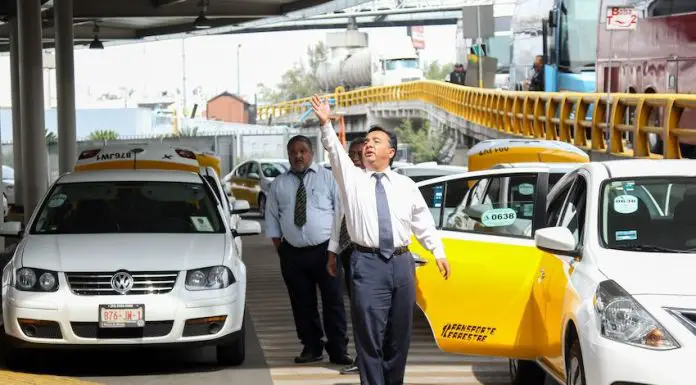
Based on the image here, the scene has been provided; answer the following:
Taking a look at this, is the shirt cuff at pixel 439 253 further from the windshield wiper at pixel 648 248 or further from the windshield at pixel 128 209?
the windshield at pixel 128 209

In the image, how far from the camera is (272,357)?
1155 cm

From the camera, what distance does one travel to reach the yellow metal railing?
18500mm

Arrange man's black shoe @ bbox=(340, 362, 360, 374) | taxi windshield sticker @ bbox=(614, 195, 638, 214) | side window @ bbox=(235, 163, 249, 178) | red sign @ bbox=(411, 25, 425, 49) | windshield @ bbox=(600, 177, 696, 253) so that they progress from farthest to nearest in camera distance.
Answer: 1. red sign @ bbox=(411, 25, 425, 49)
2. side window @ bbox=(235, 163, 249, 178)
3. man's black shoe @ bbox=(340, 362, 360, 374)
4. taxi windshield sticker @ bbox=(614, 195, 638, 214)
5. windshield @ bbox=(600, 177, 696, 253)

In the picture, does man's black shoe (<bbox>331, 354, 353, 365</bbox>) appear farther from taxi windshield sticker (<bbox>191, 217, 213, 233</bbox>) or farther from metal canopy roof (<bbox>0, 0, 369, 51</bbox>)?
metal canopy roof (<bbox>0, 0, 369, 51</bbox>)

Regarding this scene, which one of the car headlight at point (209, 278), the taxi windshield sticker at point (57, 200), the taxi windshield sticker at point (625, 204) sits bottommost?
the car headlight at point (209, 278)

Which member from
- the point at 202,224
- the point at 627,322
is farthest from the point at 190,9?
the point at 627,322

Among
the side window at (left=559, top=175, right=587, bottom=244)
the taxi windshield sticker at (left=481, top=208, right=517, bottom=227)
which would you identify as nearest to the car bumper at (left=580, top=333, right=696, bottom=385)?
the side window at (left=559, top=175, right=587, bottom=244)

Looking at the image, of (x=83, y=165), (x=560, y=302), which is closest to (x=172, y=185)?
(x=560, y=302)

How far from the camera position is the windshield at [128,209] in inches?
449

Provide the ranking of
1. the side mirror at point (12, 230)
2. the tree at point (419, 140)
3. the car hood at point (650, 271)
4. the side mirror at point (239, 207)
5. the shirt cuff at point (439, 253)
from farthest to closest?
the tree at point (419, 140) < the side mirror at point (239, 207) < the side mirror at point (12, 230) < the shirt cuff at point (439, 253) < the car hood at point (650, 271)

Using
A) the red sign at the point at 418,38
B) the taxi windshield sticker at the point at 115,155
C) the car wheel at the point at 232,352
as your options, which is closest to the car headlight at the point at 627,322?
the car wheel at the point at 232,352

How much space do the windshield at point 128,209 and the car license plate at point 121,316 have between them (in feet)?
4.64

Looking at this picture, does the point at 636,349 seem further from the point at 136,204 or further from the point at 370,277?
the point at 136,204

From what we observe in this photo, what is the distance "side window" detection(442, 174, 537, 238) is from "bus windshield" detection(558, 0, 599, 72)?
22.1m
